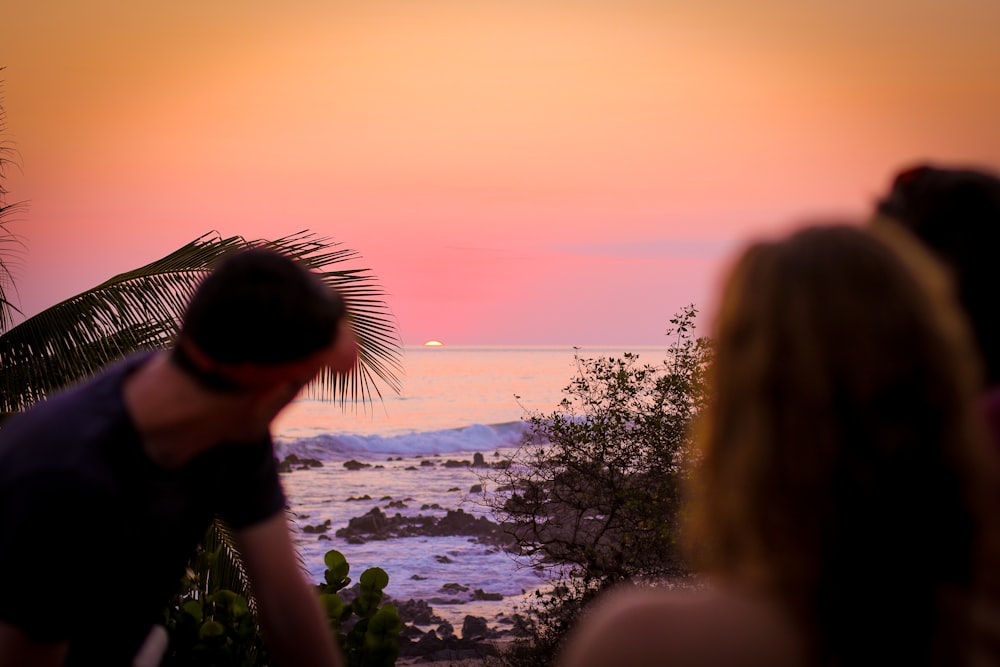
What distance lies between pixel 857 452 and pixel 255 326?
3.66 ft

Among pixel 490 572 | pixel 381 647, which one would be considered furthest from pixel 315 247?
pixel 490 572

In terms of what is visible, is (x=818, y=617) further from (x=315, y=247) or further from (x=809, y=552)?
(x=315, y=247)

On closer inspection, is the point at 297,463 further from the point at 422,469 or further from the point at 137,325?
the point at 137,325

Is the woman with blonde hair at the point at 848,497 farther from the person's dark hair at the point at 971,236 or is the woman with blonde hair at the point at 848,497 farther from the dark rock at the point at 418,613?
the dark rock at the point at 418,613

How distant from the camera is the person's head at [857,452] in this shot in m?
1.05

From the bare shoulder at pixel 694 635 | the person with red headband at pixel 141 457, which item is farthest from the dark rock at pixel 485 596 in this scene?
the bare shoulder at pixel 694 635

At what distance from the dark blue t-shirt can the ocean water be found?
1.11 feet

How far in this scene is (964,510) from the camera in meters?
1.05

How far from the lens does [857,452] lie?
105 centimetres

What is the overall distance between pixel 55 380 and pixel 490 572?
12.8 metres

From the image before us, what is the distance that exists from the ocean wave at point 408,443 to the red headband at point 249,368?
3303 centimetres

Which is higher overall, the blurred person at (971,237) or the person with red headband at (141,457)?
the blurred person at (971,237)

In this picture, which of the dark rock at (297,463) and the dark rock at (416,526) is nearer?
the dark rock at (416,526)

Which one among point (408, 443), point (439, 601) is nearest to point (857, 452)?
point (439, 601)
